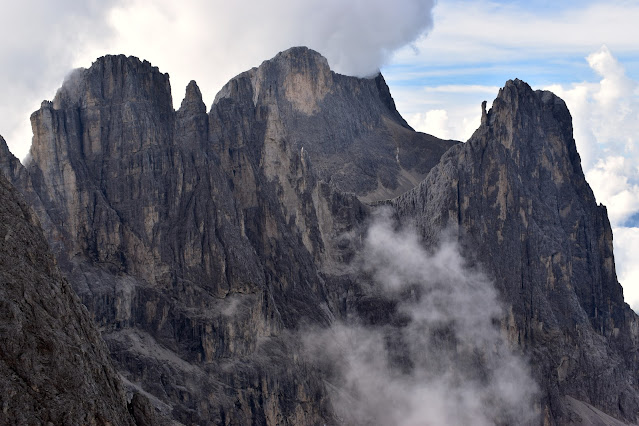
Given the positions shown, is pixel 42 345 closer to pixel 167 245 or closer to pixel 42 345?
pixel 42 345

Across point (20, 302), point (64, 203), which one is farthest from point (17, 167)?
point (20, 302)

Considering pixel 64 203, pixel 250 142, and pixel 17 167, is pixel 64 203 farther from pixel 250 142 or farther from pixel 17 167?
pixel 250 142

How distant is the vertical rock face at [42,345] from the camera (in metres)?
67.7

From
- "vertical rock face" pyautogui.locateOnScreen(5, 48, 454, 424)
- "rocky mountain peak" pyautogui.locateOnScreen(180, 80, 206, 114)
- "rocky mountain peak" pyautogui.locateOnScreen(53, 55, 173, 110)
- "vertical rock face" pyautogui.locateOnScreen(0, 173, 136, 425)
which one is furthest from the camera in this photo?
"rocky mountain peak" pyautogui.locateOnScreen(180, 80, 206, 114)

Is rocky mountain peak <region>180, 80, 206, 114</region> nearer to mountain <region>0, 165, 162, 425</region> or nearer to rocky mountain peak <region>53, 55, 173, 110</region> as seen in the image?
rocky mountain peak <region>53, 55, 173, 110</region>

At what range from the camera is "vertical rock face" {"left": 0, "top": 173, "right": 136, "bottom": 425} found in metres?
67.7

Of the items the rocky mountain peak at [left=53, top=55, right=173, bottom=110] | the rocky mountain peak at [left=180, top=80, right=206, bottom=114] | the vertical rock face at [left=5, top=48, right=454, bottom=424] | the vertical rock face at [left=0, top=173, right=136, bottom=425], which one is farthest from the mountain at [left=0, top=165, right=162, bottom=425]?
the rocky mountain peak at [left=180, top=80, right=206, bottom=114]

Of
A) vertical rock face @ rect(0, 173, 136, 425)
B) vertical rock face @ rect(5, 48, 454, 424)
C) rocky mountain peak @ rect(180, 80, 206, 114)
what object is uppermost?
rocky mountain peak @ rect(180, 80, 206, 114)

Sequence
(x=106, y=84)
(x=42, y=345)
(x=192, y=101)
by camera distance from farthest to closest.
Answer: (x=192, y=101), (x=106, y=84), (x=42, y=345)

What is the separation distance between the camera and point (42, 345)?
70.5 metres

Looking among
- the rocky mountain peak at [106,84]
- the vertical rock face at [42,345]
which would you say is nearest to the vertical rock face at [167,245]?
the rocky mountain peak at [106,84]

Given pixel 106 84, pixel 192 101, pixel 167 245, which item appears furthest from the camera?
pixel 192 101

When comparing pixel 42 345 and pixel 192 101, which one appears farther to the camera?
pixel 192 101

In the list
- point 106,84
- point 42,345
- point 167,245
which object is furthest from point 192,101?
point 42,345
